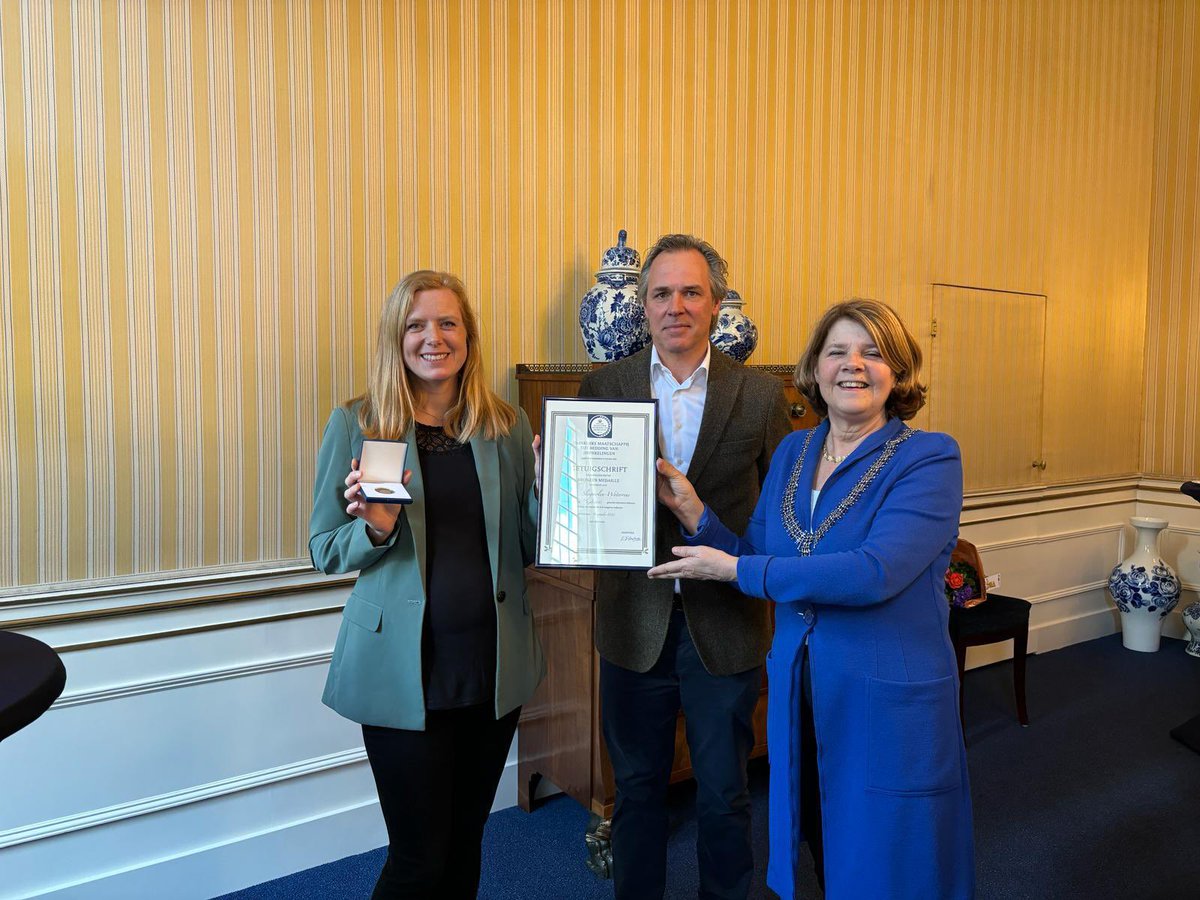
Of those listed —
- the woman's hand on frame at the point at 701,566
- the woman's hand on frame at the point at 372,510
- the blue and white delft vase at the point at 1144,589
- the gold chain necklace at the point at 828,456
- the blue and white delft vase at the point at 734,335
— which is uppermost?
the blue and white delft vase at the point at 734,335

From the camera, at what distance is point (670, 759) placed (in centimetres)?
215

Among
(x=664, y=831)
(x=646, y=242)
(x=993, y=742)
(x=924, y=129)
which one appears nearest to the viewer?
(x=664, y=831)

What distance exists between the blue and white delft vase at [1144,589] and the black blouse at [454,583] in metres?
4.46

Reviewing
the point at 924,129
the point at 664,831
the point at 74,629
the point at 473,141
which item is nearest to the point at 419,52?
the point at 473,141

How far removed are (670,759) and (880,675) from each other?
2.39ft

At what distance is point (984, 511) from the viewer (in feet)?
15.1

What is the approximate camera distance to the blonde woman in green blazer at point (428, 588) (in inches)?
69.4

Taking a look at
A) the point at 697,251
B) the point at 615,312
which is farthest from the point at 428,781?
the point at 615,312

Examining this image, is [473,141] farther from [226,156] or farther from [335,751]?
[335,751]

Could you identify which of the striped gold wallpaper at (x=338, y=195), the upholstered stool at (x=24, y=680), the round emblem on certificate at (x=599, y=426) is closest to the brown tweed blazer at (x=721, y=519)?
the round emblem on certificate at (x=599, y=426)

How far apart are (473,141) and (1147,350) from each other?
15.4ft

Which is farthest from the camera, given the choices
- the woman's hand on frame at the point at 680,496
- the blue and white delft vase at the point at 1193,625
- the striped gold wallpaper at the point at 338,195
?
the blue and white delft vase at the point at 1193,625

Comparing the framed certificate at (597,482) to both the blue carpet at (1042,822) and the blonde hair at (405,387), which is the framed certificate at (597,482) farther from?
the blue carpet at (1042,822)

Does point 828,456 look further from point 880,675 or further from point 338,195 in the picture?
point 338,195
